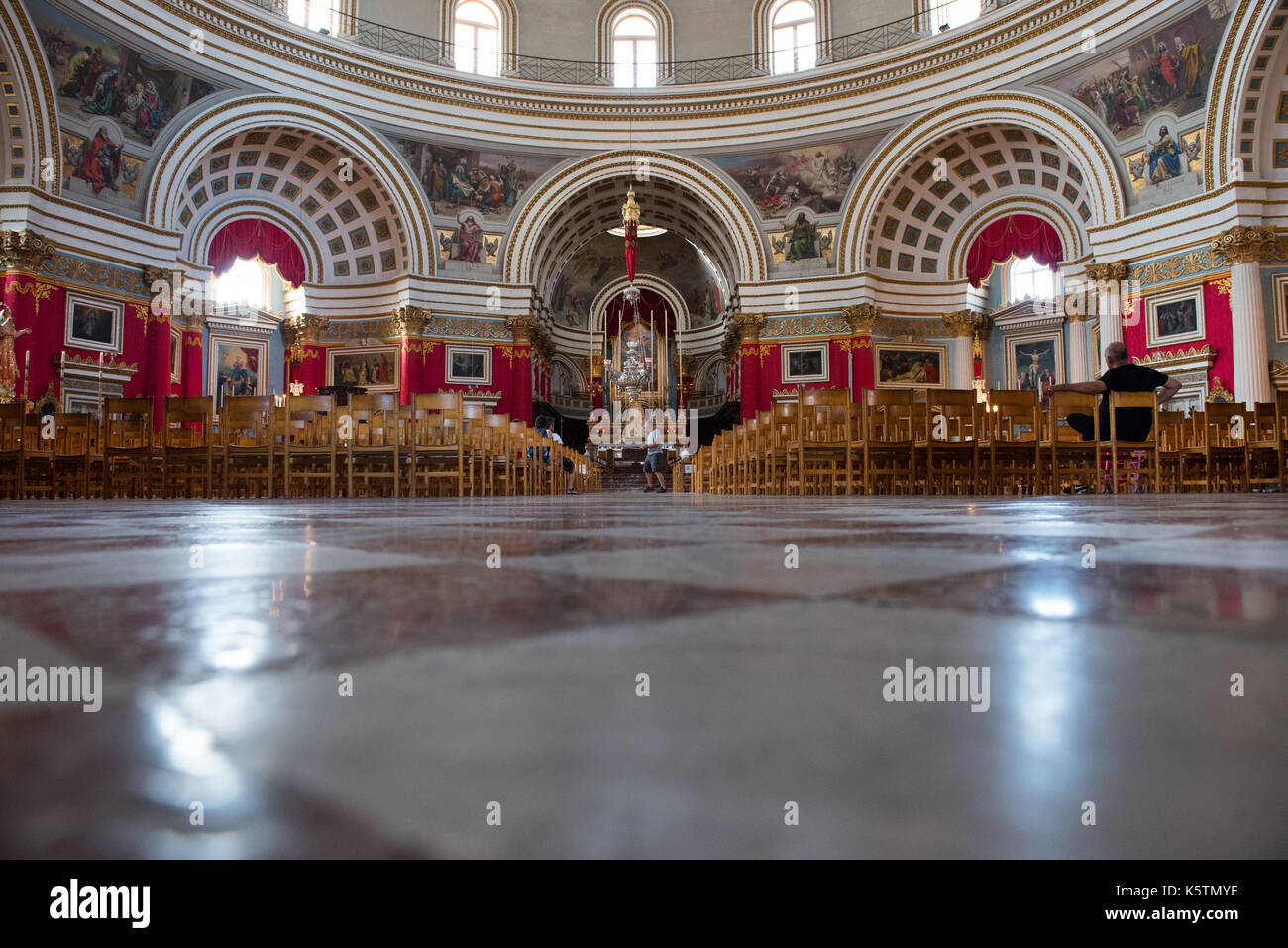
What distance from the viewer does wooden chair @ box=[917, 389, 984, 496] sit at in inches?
274

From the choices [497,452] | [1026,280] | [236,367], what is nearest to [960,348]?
[1026,280]

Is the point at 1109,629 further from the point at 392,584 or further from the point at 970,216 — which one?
the point at 970,216

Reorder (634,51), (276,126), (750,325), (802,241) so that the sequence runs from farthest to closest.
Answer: (634,51), (750,325), (802,241), (276,126)

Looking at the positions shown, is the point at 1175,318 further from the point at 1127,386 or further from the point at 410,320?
the point at 410,320

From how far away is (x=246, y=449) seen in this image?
7.64 meters

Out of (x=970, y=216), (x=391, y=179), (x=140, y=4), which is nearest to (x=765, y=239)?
(x=970, y=216)

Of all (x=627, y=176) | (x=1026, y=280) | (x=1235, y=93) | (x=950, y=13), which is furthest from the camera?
(x=1026, y=280)

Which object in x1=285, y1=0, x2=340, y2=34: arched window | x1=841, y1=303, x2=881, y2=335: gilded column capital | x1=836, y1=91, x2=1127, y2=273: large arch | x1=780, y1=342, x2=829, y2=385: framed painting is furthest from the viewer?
x1=780, y1=342, x2=829, y2=385: framed painting

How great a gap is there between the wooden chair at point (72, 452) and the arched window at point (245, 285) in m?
12.0

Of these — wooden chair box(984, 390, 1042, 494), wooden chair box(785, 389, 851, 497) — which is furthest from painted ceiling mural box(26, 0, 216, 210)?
wooden chair box(984, 390, 1042, 494)

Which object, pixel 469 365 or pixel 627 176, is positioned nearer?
pixel 469 365

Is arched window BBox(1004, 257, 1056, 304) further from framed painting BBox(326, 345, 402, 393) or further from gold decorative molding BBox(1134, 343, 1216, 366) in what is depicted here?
framed painting BBox(326, 345, 402, 393)

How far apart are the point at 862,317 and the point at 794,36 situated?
6518 mm

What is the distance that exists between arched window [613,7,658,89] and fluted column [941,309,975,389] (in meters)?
8.58
